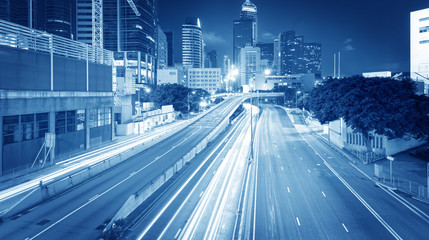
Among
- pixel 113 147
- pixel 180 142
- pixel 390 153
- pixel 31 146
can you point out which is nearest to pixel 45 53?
pixel 31 146

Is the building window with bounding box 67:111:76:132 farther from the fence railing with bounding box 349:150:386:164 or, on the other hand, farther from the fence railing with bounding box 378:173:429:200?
the fence railing with bounding box 349:150:386:164

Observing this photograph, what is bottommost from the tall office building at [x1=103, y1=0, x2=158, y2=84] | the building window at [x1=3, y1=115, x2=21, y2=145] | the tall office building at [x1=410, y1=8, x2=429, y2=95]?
the building window at [x1=3, y1=115, x2=21, y2=145]

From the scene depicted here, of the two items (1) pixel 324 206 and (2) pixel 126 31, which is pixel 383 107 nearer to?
(1) pixel 324 206

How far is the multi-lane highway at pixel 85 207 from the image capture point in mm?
15781

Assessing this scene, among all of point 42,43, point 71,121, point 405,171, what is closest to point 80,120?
point 71,121

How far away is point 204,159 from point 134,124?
2573cm

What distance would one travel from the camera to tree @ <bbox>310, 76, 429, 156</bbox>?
31828 mm

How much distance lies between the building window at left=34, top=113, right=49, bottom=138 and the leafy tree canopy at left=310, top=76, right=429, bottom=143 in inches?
1484

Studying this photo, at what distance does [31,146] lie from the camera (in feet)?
96.3

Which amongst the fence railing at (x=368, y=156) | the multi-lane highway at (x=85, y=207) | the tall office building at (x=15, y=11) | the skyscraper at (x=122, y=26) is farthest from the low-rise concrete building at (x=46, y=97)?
the tall office building at (x=15, y=11)

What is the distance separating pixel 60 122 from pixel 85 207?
1920 centimetres

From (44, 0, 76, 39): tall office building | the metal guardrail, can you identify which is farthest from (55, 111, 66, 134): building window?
(44, 0, 76, 39): tall office building

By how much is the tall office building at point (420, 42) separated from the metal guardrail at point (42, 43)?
71879mm

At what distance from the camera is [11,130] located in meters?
27.2
